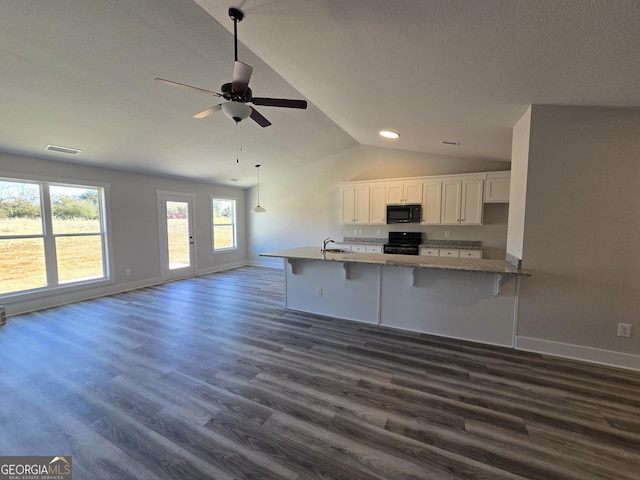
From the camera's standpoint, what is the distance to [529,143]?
2.60 m

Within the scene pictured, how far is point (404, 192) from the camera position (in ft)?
18.1

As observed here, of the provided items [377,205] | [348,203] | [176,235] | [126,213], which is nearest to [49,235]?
[126,213]

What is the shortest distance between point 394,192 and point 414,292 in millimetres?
2895

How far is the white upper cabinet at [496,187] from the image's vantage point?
15.3 ft

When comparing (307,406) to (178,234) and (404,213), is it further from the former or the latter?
(178,234)

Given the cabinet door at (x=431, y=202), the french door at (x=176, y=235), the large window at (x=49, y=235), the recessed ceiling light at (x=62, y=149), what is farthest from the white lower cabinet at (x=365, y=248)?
the recessed ceiling light at (x=62, y=149)

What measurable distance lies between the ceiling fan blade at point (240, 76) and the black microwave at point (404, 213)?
421 cm

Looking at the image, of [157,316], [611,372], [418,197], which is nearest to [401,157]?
[418,197]

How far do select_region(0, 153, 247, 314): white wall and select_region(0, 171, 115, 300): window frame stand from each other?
0.06 m

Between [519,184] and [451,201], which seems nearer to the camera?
[519,184]

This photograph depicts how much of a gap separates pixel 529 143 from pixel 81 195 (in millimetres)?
6698

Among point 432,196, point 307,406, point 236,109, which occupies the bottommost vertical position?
point 307,406

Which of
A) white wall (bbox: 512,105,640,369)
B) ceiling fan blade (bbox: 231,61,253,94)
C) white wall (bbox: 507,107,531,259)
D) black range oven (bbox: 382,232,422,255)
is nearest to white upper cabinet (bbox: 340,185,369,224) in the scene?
black range oven (bbox: 382,232,422,255)

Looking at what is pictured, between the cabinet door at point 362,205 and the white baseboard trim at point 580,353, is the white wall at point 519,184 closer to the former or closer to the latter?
the white baseboard trim at point 580,353
